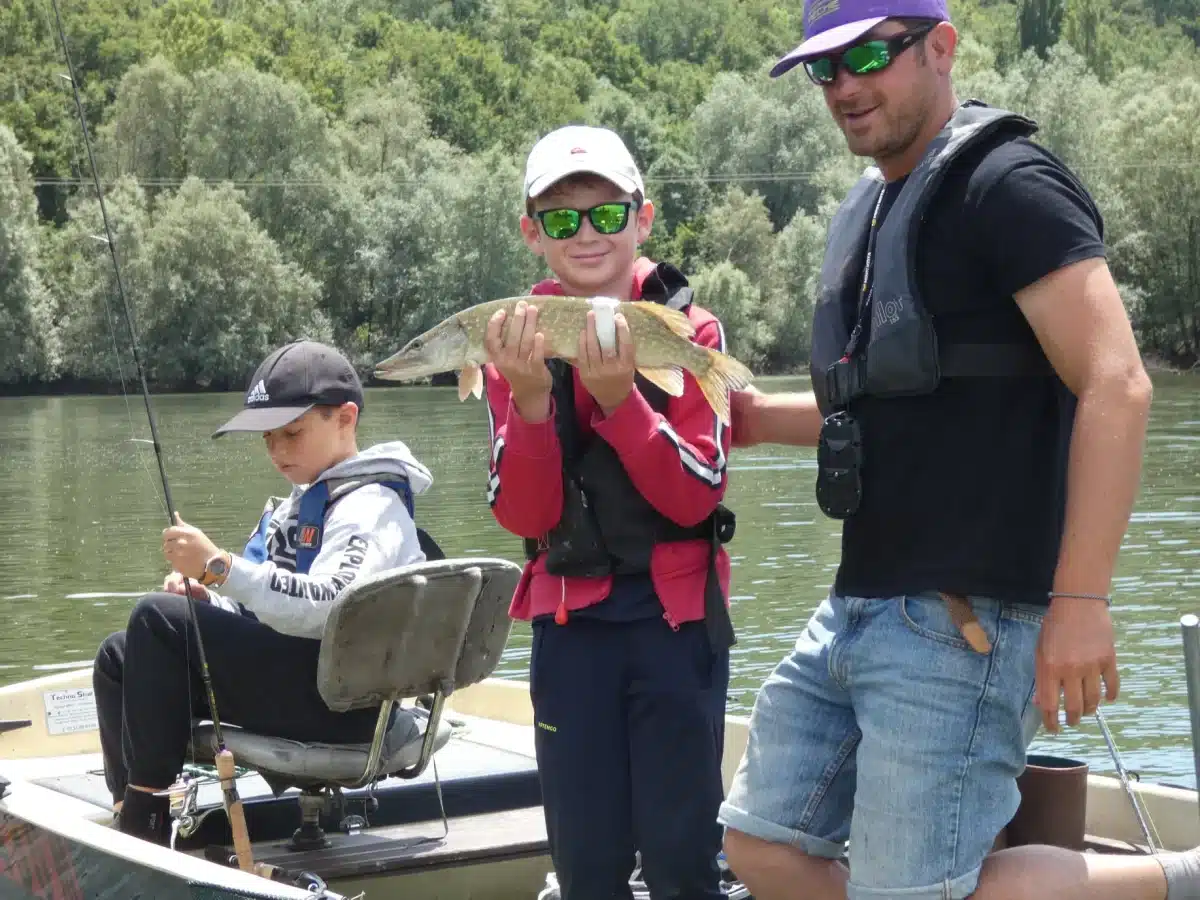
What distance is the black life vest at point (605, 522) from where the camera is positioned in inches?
133

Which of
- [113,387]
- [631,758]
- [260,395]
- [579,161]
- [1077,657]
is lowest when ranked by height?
[113,387]

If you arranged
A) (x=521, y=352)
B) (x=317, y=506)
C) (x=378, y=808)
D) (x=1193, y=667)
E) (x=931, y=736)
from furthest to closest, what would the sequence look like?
(x=378, y=808)
(x=317, y=506)
(x=521, y=352)
(x=1193, y=667)
(x=931, y=736)

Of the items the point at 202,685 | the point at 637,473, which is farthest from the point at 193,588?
the point at 637,473

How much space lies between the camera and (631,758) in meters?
3.40

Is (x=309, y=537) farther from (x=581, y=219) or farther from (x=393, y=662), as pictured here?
(x=581, y=219)

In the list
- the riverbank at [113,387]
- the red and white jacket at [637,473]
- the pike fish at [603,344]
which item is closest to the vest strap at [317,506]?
the red and white jacket at [637,473]

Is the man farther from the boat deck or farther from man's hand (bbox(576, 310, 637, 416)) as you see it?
the boat deck

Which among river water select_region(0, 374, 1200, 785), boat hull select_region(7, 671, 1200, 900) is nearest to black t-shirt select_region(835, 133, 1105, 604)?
boat hull select_region(7, 671, 1200, 900)

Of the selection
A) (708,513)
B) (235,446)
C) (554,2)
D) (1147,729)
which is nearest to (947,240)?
(708,513)

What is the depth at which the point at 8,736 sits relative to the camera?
615 centimetres

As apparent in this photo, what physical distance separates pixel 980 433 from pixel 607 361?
0.80m

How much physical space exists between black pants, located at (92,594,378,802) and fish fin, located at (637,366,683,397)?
1434 millimetres

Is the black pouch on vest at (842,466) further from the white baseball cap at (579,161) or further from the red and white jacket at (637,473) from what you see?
→ the white baseball cap at (579,161)

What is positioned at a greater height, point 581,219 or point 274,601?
point 581,219
